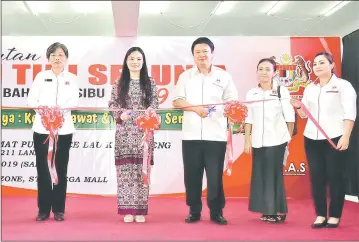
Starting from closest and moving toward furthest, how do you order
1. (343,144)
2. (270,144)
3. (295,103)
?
(343,144), (295,103), (270,144)

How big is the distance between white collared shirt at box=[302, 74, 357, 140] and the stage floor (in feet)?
2.54

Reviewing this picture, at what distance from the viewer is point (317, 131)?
3.45 meters

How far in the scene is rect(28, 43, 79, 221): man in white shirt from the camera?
363 centimetres

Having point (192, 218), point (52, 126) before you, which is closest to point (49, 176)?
point (52, 126)

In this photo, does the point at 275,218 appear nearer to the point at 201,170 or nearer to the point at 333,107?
the point at 201,170

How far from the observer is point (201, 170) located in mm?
3596

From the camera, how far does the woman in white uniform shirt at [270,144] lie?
144 inches

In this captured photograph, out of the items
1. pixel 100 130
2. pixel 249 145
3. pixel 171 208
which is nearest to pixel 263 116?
pixel 249 145

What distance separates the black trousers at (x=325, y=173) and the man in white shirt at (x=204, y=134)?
0.72 metres

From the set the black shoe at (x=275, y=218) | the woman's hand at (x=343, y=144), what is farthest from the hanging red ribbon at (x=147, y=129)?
the woman's hand at (x=343, y=144)

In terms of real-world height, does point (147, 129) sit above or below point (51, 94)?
below

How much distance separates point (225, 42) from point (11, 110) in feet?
9.14

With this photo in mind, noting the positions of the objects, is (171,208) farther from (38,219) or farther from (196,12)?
(196,12)

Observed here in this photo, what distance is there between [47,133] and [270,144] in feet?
6.14
